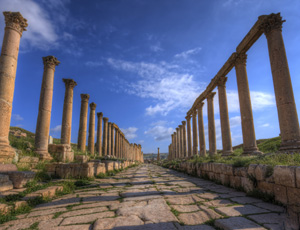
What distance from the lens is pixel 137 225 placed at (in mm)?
2938

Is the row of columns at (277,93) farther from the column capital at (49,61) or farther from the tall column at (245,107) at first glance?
the column capital at (49,61)

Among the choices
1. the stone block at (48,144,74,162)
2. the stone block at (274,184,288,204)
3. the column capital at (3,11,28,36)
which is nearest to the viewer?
the stone block at (274,184,288,204)

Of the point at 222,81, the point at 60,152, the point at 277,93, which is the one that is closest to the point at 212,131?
A: the point at 222,81

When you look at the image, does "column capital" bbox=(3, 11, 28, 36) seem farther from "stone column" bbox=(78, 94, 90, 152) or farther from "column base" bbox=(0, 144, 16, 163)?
"stone column" bbox=(78, 94, 90, 152)

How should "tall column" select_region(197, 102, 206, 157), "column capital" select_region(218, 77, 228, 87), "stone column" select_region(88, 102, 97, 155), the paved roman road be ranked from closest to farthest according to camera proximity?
the paved roman road → "column capital" select_region(218, 77, 228, 87) → "tall column" select_region(197, 102, 206, 157) → "stone column" select_region(88, 102, 97, 155)

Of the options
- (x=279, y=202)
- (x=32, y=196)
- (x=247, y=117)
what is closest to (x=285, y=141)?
(x=247, y=117)

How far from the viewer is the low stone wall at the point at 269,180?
3.60 meters

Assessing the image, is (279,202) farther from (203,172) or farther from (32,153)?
(32,153)

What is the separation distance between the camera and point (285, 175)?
12.8 ft

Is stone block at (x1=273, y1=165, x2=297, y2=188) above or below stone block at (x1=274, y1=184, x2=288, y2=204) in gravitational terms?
above

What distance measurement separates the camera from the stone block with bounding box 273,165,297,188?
3688 mm

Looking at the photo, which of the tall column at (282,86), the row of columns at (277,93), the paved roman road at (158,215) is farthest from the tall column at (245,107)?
the paved roman road at (158,215)

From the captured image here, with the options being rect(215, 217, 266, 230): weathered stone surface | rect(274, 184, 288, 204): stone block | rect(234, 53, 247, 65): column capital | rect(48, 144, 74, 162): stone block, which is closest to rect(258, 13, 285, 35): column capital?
rect(234, 53, 247, 65): column capital

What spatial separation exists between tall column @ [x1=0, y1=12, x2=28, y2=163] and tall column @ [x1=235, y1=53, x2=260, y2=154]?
11195 millimetres
